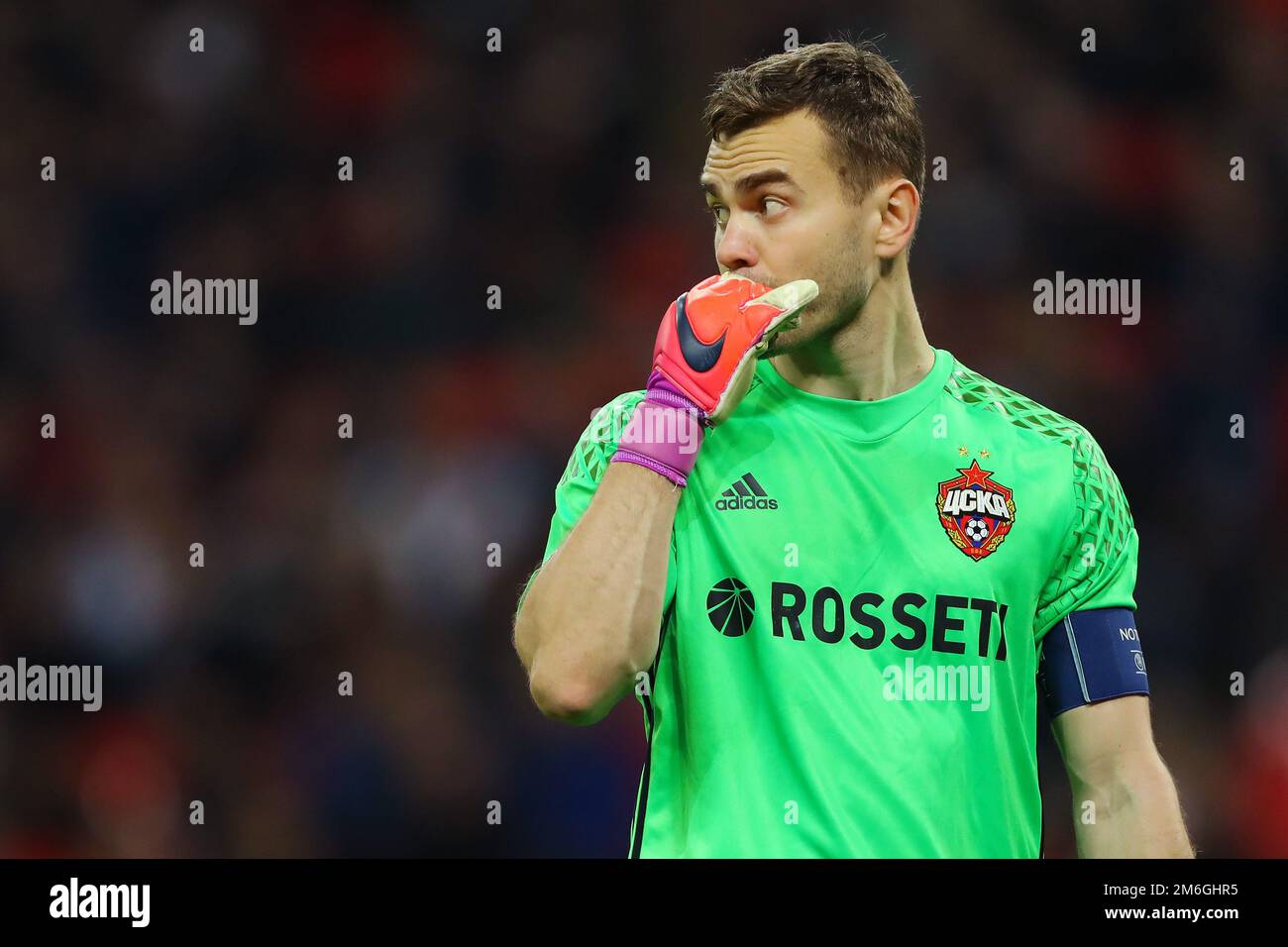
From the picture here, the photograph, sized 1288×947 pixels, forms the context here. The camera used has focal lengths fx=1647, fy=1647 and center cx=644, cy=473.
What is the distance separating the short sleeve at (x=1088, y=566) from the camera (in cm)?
338

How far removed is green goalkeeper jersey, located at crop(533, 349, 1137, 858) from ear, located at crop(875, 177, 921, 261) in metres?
0.32

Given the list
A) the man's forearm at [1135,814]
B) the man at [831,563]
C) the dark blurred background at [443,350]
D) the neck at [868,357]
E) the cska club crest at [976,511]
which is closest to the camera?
the man at [831,563]

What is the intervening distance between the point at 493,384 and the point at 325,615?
45.6 inches

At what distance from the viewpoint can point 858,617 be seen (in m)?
3.24

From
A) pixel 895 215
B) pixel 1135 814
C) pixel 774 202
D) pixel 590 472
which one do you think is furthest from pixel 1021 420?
pixel 590 472

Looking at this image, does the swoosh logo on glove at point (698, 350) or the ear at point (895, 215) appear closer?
the swoosh logo on glove at point (698, 350)

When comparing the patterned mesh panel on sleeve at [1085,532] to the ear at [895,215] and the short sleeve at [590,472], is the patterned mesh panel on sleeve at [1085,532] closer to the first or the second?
the ear at [895,215]

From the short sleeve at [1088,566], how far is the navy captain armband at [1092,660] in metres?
0.02

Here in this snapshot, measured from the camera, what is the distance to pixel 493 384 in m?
6.78

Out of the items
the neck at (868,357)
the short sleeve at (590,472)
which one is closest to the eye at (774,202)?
the neck at (868,357)

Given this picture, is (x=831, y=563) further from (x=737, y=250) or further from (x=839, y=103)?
(x=839, y=103)
